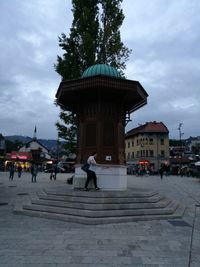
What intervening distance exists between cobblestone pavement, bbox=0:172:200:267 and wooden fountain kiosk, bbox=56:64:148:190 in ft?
12.4

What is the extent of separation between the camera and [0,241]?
707cm

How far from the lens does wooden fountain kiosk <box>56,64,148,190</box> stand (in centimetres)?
1275

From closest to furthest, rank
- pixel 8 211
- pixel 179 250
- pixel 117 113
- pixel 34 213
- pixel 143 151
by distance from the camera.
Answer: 1. pixel 179 250
2. pixel 34 213
3. pixel 8 211
4. pixel 117 113
5. pixel 143 151

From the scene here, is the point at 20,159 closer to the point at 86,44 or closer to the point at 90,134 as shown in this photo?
the point at 86,44

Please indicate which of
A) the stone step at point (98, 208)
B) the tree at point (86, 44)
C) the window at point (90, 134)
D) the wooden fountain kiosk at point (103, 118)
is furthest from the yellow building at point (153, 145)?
the stone step at point (98, 208)

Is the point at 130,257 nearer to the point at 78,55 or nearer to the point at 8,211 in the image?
the point at 8,211

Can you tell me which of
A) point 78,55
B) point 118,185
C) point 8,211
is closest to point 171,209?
point 118,185

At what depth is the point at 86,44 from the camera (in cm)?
2105

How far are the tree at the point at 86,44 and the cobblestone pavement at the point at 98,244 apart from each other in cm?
1300

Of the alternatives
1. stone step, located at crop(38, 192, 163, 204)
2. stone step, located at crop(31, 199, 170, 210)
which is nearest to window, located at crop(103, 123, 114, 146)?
stone step, located at crop(38, 192, 163, 204)

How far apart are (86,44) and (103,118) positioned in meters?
9.57

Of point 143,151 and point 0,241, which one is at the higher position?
point 143,151

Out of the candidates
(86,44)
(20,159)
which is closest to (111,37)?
(86,44)

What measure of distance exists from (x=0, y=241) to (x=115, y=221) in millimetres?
3638
